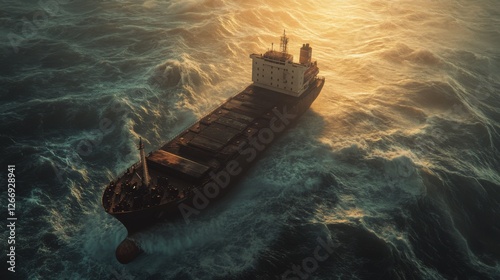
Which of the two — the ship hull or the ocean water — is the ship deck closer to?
the ship hull

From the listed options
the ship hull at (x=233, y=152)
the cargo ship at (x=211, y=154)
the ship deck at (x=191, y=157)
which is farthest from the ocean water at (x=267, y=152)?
the ship deck at (x=191, y=157)

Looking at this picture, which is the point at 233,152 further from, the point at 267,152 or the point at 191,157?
→ the point at 267,152

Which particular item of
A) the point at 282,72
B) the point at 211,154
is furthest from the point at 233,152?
the point at 282,72

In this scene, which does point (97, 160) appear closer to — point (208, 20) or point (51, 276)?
point (51, 276)

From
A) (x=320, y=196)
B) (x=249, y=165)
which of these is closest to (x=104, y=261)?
(x=249, y=165)

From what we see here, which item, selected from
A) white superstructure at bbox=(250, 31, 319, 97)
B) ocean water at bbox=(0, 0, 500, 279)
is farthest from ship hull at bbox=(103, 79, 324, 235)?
ocean water at bbox=(0, 0, 500, 279)
